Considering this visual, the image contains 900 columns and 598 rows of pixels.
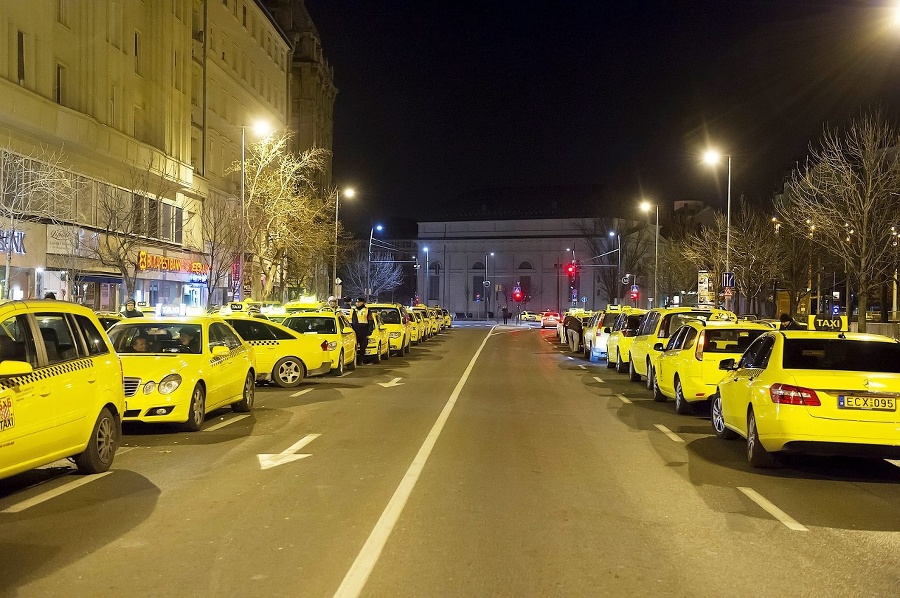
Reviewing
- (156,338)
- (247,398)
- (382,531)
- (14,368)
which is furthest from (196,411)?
(382,531)

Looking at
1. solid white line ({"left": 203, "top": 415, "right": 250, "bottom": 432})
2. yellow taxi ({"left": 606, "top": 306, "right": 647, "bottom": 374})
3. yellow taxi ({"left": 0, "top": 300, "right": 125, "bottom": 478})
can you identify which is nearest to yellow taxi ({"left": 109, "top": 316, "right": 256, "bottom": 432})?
solid white line ({"left": 203, "top": 415, "right": 250, "bottom": 432})

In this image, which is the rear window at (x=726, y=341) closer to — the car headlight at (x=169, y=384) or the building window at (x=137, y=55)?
the car headlight at (x=169, y=384)

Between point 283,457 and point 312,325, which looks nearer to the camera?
point 283,457

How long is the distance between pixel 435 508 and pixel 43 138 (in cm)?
2325

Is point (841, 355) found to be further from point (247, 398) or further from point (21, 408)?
point (247, 398)

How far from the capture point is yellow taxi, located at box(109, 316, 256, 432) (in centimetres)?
1176

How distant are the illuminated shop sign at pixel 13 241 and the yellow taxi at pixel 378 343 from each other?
9803mm

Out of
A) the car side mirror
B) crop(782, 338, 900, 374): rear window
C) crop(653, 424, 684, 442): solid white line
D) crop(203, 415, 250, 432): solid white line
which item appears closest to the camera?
the car side mirror

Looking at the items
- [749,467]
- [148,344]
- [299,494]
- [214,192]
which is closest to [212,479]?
[299,494]

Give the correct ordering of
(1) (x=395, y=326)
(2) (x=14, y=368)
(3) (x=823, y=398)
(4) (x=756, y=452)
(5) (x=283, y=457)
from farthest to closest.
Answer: (1) (x=395, y=326)
(5) (x=283, y=457)
(4) (x=756, y=452)
(3) (x=823, y=398)
(2) (x=14, y=368)

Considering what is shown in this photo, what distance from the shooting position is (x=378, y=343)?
27203 millimetres

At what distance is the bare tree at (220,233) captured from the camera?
33.2 meters

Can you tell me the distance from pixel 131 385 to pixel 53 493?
140 inches

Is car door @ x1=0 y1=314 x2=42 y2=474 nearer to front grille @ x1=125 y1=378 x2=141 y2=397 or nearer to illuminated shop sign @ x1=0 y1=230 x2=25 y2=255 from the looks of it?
front grille @ x1=125 y1=378 x2=141 y2=397
